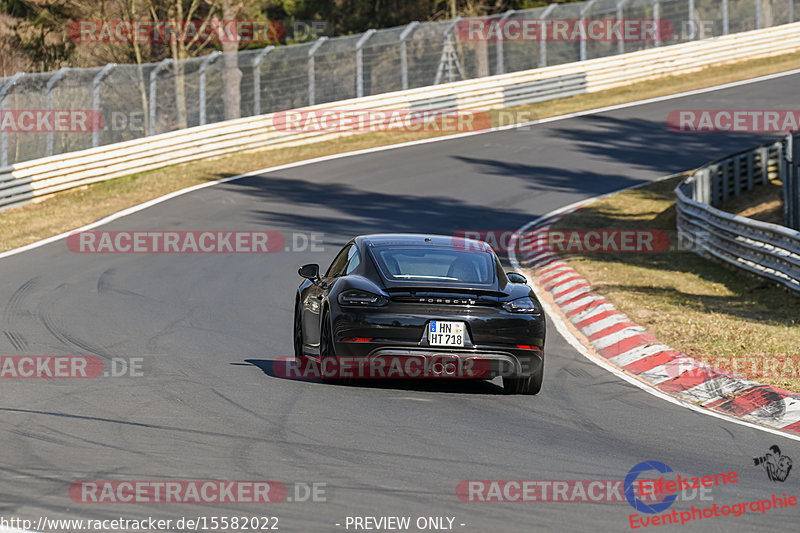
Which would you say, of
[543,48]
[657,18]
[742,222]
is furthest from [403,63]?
[742,222]

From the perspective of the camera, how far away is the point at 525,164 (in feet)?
96.7

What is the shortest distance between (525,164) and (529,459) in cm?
2202

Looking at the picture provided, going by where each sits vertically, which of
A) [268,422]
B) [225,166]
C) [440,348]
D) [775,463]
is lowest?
[225,166]

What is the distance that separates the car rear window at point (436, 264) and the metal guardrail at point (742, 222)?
249 inches

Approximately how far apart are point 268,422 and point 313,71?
2493 centimetres

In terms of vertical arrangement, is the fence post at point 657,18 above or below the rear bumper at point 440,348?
Answer: above

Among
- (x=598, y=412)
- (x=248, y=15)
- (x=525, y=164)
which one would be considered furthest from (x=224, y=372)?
(x=248, y=15)

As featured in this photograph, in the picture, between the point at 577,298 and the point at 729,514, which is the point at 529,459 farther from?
the point at 577,298

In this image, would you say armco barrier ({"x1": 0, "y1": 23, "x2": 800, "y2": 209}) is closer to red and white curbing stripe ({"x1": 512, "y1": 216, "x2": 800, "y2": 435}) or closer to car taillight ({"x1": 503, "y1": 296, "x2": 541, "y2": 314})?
red and white curbing stripe ({"x1": 512, "y1": 216, "x2": 800, "y2": 435})

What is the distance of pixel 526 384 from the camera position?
1036cm

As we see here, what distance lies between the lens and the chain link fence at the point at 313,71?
2670 centimetres
